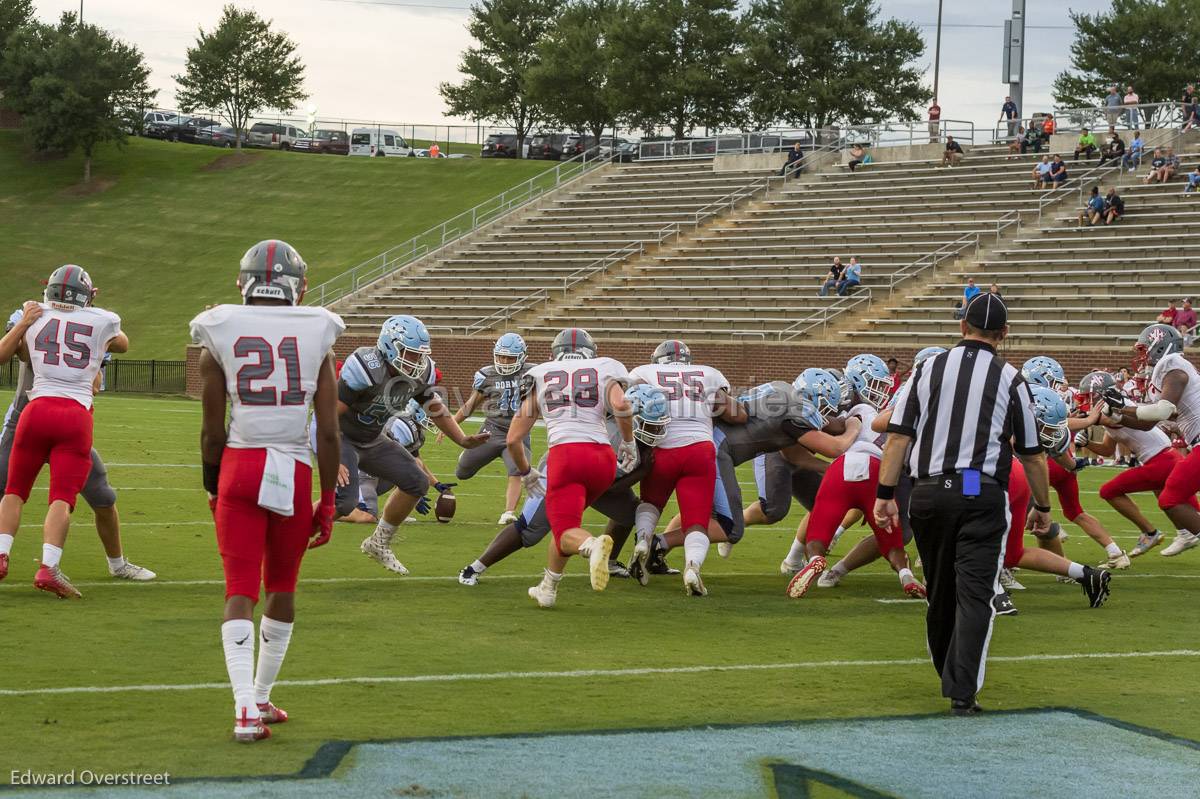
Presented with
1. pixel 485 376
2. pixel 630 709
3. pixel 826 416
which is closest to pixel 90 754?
pixel 630 709

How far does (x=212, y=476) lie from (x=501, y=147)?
55.0 m

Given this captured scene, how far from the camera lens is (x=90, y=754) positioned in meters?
5.28

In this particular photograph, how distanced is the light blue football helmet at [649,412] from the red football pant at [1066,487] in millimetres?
3410

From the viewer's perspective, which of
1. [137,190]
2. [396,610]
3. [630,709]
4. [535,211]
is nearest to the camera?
[630,709]

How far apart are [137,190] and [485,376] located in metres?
44.8

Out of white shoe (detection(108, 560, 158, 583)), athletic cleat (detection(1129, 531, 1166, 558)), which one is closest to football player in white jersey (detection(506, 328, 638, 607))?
white shoe (detection(108, 560, 158, 583))

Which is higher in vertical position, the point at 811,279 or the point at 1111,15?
the point at 1111,15

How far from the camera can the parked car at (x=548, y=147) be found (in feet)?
185

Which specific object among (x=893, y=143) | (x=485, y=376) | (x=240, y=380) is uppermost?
(x=893, y=143)

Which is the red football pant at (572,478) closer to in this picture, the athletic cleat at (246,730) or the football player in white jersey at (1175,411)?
the athletic cleat at (246,730)

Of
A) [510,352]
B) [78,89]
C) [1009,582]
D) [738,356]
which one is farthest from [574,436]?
[78,89]

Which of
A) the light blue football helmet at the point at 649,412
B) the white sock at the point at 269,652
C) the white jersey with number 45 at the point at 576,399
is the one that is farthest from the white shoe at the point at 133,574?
the white sock at the point at 269,652

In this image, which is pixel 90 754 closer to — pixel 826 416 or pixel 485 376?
pixel 826 416

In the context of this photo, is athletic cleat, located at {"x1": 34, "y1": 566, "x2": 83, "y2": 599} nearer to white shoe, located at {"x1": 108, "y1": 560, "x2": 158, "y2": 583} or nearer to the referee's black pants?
white shoe, located at {"x1": 108, "y1": 560, "x2": 158, "y2": 583}
